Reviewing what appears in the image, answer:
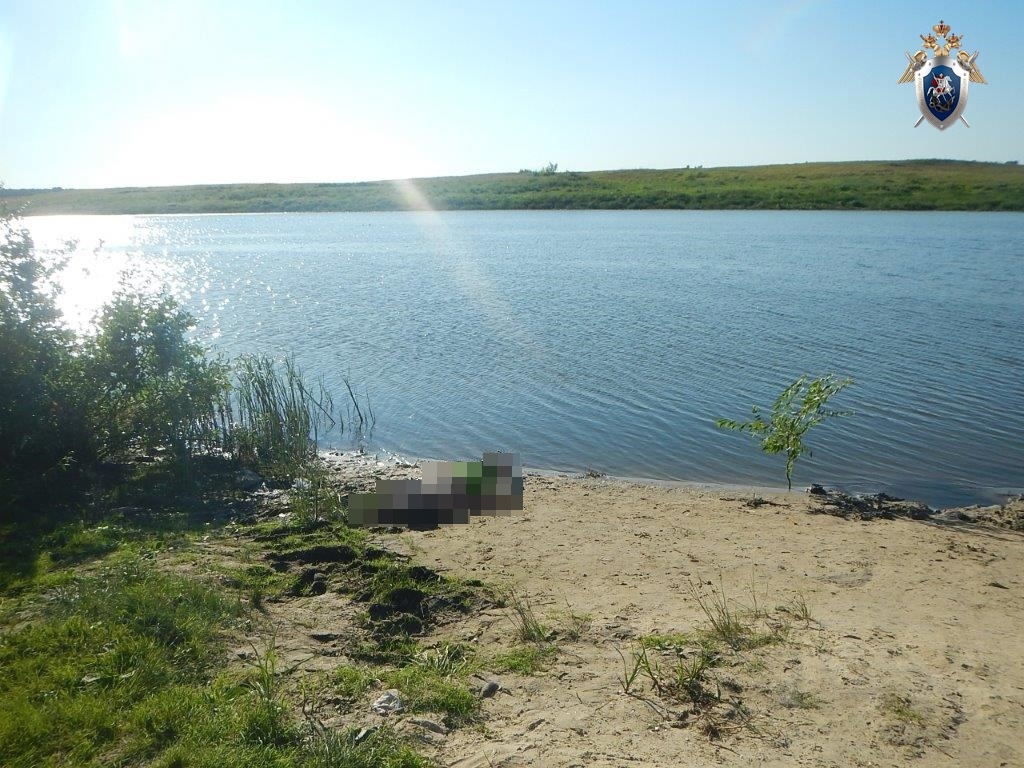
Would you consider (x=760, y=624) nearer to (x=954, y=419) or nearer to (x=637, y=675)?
(x=637, y=675)

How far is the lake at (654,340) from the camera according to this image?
12.8 metres

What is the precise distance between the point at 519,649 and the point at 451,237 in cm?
4553

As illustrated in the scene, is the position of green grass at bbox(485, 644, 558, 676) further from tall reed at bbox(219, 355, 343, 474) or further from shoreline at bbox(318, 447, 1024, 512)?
tall reed at bbox(219, 355, 343, 474)

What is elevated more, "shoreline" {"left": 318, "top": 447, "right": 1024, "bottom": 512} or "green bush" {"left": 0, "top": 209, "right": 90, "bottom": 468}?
"green bush" {"left": 0, "top": 209, "right": 90, "bottom": 468}

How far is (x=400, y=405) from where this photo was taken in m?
15.3

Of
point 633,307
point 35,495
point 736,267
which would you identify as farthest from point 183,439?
point 736,267

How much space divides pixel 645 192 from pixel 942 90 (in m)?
58.9

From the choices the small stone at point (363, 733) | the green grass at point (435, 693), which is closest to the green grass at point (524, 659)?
the green grass at point (435, 693)

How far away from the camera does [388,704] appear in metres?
5.16

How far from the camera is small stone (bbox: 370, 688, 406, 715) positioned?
16.7 feet

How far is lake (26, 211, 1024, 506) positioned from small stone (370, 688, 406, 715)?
290 inches

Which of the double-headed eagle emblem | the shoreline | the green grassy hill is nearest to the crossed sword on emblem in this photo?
the double-headed eagle emblem

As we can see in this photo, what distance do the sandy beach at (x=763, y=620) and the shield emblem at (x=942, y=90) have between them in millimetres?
14651

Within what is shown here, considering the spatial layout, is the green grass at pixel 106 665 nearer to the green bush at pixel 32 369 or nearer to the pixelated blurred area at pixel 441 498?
the pixelated blurred area at pixel 441 498
